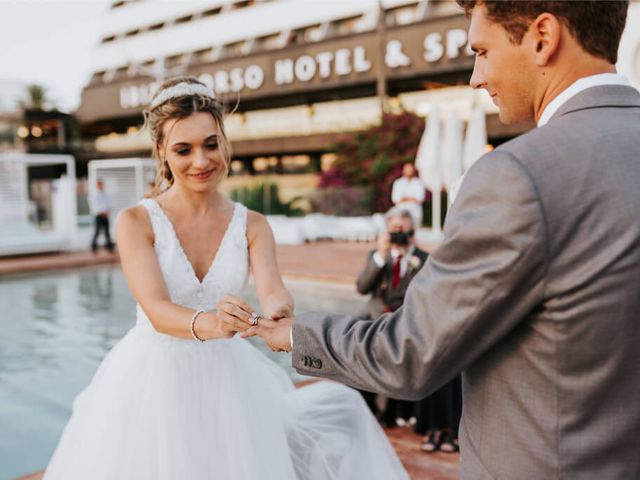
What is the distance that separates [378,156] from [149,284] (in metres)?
19.9

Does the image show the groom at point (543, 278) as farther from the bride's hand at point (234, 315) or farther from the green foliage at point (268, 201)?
the green foliage at point (268, 201)

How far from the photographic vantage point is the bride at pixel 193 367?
2.27 meters

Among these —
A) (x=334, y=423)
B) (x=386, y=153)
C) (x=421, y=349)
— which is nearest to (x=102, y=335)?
(x=334, y=423)

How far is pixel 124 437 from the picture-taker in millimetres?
2303

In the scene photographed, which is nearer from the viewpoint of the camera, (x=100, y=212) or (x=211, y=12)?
(x=100, y=212)

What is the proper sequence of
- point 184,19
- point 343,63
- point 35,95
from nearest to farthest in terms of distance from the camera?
point 343,63
point 184,19
point 35,95

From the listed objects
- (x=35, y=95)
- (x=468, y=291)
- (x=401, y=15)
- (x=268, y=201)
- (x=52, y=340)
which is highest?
(x=35, y=95)

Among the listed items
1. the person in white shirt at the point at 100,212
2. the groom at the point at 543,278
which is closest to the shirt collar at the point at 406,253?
the groom at the point at 543,278

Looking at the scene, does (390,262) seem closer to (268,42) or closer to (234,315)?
(234,315)

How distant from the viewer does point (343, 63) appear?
2661 centimetres

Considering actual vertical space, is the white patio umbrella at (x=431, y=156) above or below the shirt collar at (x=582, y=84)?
above

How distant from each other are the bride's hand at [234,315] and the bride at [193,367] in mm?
21

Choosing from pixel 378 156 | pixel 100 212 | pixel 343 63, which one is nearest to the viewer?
pixel 100 212

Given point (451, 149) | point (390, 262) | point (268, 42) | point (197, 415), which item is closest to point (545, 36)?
point (197, 415)
